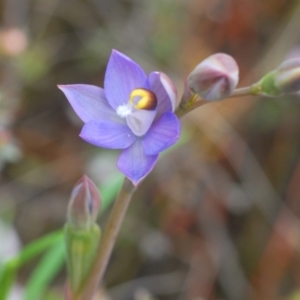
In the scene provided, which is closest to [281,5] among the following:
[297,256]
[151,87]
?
[297,256]

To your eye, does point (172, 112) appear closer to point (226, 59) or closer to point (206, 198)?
point (226, 59)

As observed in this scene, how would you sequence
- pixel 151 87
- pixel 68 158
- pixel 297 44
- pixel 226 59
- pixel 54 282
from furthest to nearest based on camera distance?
pixel 297 44, pixel 68 158, pixel 54 282, pixel 151 87, pixel 226 59

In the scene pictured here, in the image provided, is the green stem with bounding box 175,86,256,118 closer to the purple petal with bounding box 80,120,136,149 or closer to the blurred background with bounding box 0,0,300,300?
the purple petal with bounding box 80,120,136,149

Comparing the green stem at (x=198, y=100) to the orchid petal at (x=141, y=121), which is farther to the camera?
the orchid petal at (x=141, y=121)

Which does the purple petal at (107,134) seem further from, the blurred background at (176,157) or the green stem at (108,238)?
the blurred background at (176,157)

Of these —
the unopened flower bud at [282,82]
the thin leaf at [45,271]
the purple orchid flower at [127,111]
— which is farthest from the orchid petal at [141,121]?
the thin leaf at [45,271]

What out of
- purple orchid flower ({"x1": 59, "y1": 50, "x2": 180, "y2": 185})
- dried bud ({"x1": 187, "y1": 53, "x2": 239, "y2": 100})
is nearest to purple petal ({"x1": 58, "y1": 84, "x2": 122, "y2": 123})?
purple orchid flower ({"x1": 59, "y1": 50, "x2": 180, "y2": 185})
